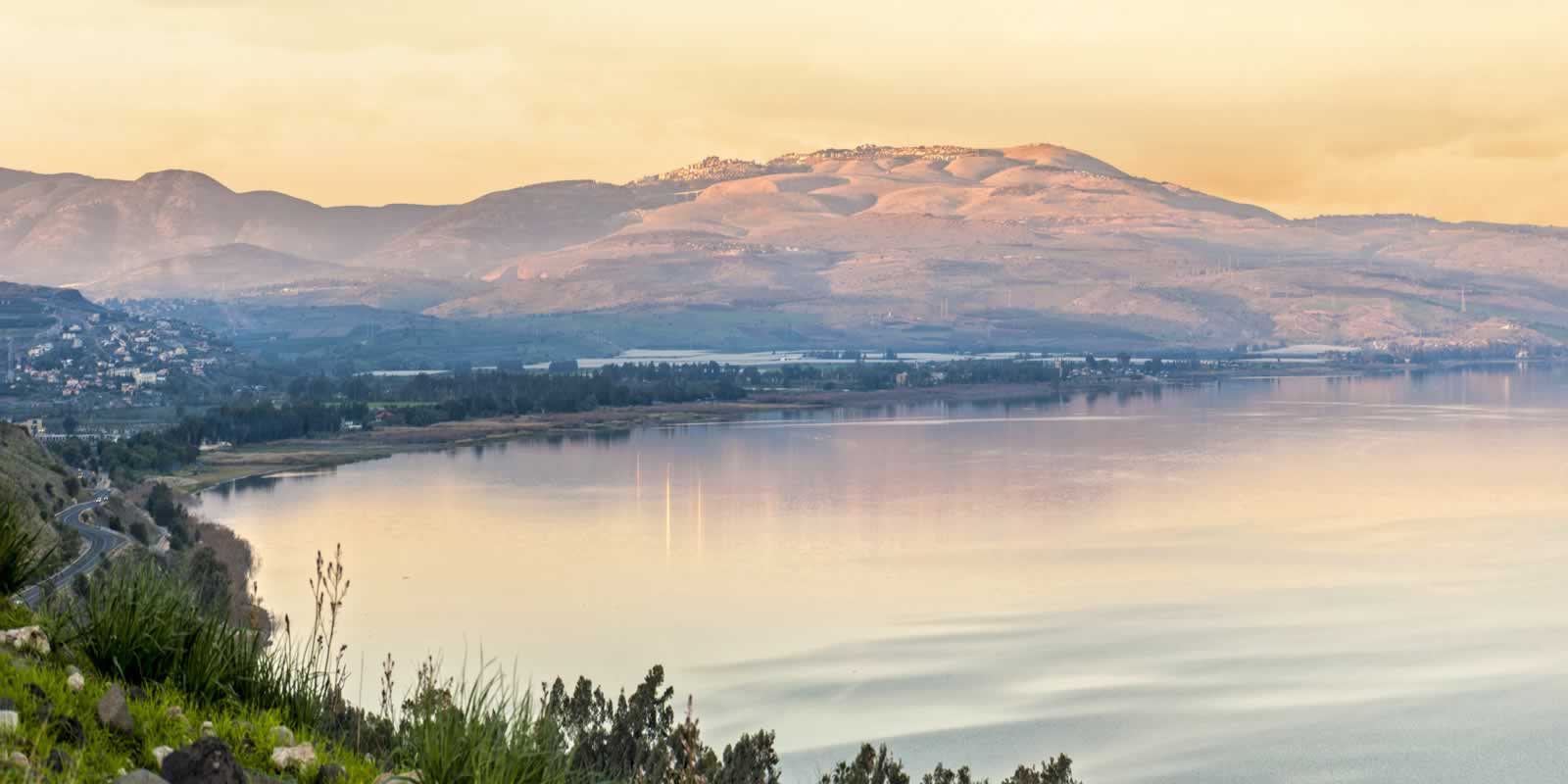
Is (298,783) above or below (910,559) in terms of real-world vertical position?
above

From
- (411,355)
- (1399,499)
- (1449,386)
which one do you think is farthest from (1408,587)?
(411,355)

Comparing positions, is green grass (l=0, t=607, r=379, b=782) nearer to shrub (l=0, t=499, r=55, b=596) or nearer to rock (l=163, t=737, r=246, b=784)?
rock (l=163, t=737, r=246, b=784)

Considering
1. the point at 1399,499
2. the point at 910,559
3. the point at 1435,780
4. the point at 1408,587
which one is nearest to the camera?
the point at 1435,780

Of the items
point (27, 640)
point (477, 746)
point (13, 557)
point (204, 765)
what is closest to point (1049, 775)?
point (13, 557)

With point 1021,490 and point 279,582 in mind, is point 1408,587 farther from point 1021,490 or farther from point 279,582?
point 279,582

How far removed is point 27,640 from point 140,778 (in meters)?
1.97

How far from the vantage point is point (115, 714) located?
17.6ft

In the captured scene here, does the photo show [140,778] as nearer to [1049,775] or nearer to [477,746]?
[477,746]

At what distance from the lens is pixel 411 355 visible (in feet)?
497

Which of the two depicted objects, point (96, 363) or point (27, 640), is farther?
point (96, 363)

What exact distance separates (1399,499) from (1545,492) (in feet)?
17.5

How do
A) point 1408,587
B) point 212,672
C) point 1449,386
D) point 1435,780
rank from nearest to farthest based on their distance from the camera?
point 212,672
point 1435,780
point 1408,587
point 1449,386

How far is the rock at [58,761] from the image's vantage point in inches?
187

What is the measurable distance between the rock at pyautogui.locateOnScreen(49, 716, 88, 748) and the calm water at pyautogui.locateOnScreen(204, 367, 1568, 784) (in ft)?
57.1
